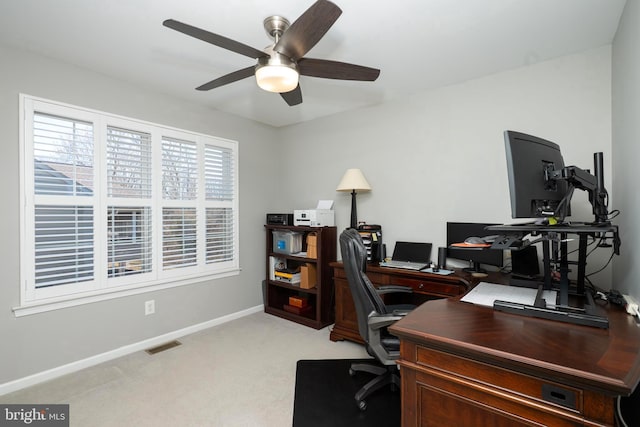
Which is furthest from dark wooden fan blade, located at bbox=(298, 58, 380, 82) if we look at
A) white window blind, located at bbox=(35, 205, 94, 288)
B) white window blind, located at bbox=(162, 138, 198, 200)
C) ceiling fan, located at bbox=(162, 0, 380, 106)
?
white window blind, located at bbox=(35, 205, 94, 288)

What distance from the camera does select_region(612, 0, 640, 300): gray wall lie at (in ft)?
5.24

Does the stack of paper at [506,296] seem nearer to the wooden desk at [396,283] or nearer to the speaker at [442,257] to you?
the wooden desk at [396,283]

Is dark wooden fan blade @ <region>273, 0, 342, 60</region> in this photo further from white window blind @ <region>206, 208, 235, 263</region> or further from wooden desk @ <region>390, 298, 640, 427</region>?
white window blind @ <region>206, 208, 235, 263</region>

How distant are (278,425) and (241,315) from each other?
6.91 feet

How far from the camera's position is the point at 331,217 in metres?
3.74

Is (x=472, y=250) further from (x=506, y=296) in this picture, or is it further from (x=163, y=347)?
(x=163, y=347)

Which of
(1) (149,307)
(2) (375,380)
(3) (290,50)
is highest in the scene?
(3) (290,50)

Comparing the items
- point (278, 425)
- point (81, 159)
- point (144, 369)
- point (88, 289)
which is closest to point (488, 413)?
point (278, 425)

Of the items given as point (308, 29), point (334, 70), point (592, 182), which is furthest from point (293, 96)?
point (592, 182)

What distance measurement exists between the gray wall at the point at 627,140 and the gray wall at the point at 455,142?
0.74 ft

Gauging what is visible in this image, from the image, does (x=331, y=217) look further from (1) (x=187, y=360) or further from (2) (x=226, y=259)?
(1) (x=187, y=360)

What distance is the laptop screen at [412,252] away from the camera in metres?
3.01

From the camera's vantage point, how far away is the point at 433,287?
257 cm

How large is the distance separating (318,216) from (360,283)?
1.74m
